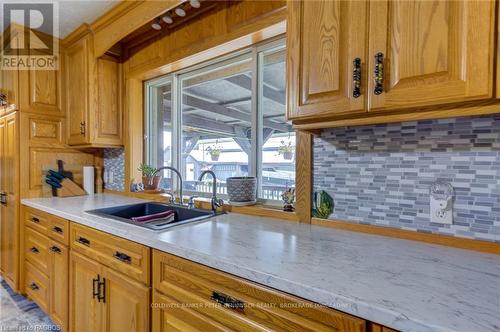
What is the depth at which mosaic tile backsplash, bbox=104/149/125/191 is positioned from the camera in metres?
2.57

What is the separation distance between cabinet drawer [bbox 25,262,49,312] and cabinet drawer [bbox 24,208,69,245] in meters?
0.34

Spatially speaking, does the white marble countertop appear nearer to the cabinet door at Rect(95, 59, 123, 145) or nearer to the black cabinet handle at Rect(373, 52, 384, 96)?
the black cabinet handle at Rect(373, 52, 384, 96)

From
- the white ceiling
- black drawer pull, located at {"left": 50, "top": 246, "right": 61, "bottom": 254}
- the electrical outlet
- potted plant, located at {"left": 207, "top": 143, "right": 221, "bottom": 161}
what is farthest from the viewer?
potted plant, located at {"left": 207, "top": 143, "right": 221, "bottom": 161}

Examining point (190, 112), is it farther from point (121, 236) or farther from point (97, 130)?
point (121, 236)

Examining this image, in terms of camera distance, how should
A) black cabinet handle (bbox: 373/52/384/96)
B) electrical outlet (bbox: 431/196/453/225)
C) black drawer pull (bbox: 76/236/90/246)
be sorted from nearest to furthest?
black cabinet handle (bbox: 373/52/384/96)
electrical outlet (bbox: 431/196/453/225)
black drawer pull (bbox: 76/236/90/246)

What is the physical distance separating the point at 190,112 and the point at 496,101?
200 centimetres

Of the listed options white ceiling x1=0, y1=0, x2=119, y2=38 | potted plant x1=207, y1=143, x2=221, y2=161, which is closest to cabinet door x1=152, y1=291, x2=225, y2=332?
potted plant x1=207, y1=143, x2=221, y2=161

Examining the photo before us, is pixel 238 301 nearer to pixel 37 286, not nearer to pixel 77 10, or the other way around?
pixel 37 286

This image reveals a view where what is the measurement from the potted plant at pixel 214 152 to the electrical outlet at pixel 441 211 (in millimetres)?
1464

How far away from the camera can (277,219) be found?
4.93 ft

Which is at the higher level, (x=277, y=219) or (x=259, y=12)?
(x=259, y=12)

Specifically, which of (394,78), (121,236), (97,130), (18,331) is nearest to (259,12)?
(394,78)

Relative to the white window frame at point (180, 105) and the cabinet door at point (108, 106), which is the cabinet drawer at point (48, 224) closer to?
the cabinet door at point (108, 106)

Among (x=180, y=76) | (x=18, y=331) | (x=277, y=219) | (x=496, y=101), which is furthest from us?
(x=180, y=76)
